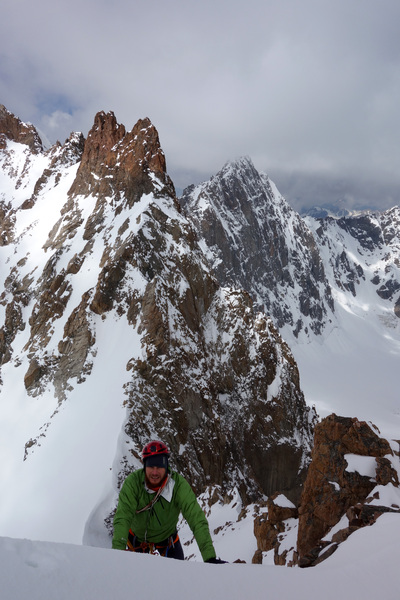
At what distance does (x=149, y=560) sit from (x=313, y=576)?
2252mm

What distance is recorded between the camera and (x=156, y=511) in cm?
574

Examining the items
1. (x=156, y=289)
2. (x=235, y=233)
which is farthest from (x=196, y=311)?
(x=235, y=233)

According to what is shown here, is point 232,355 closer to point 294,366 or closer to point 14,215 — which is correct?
point 294,366

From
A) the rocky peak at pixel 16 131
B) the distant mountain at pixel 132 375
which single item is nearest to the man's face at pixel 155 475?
the distant mountain at pixel 132 375

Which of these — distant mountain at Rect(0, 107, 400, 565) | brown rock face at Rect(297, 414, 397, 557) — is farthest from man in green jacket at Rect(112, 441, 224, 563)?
brown rock face at Rect(297, 414, 397, 557)

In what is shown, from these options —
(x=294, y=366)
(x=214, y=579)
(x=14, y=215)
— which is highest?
(x=14, y=215)

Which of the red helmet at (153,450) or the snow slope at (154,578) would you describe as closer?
the snow slope at (154,578)

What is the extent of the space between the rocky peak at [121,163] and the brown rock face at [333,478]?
3863 centimetres

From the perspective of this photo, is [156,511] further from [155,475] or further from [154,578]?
[154,578]

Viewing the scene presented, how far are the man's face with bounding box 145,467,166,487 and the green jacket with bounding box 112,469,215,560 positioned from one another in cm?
19

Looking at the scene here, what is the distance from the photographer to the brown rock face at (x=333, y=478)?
38.7 ft

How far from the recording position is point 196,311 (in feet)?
137

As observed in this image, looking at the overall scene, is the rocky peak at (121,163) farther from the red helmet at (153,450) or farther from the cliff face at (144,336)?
the red helmet at (153,450)

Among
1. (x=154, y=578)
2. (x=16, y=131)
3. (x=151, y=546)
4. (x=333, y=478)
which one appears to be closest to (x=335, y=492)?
(x=333, y=478)
